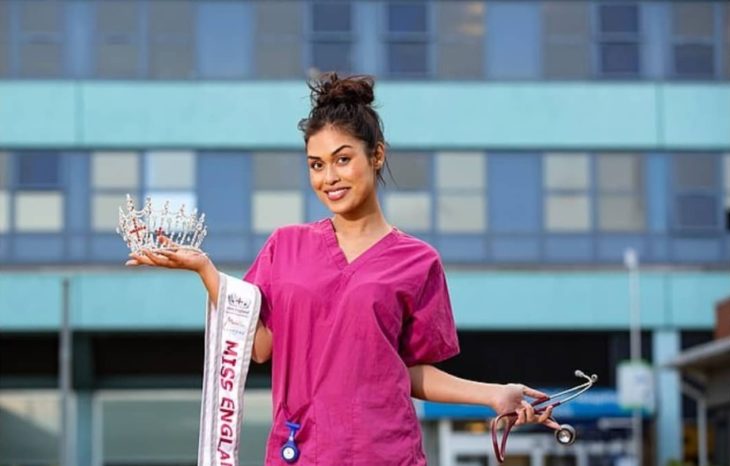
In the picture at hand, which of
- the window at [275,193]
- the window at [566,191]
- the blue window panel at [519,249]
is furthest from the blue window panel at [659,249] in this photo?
the window at [275,193]

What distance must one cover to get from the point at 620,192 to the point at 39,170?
1460 centimetres

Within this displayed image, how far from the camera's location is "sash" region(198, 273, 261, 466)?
14.5 ft

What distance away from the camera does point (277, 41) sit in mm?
43531

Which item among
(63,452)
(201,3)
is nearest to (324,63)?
(201,3)

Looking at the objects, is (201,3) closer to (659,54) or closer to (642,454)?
(659,54)

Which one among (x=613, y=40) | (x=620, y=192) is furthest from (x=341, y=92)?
(x=613, y=40)

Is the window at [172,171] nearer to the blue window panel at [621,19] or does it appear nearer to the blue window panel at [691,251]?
the blue window panel at [621,19]

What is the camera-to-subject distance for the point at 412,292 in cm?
476

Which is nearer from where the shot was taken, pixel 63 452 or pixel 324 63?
pixel 63 452

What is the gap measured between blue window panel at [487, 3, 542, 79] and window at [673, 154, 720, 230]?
14.6 ft

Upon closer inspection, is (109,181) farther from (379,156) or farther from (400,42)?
(379,156)

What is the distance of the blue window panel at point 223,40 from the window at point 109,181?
2953 millimetres

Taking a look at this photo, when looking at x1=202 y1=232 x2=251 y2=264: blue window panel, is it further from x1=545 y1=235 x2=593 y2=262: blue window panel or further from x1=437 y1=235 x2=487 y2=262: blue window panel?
x1=545 y1=235 x2=593 y2=262: blue window panel

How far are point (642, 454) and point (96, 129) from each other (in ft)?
54.0
